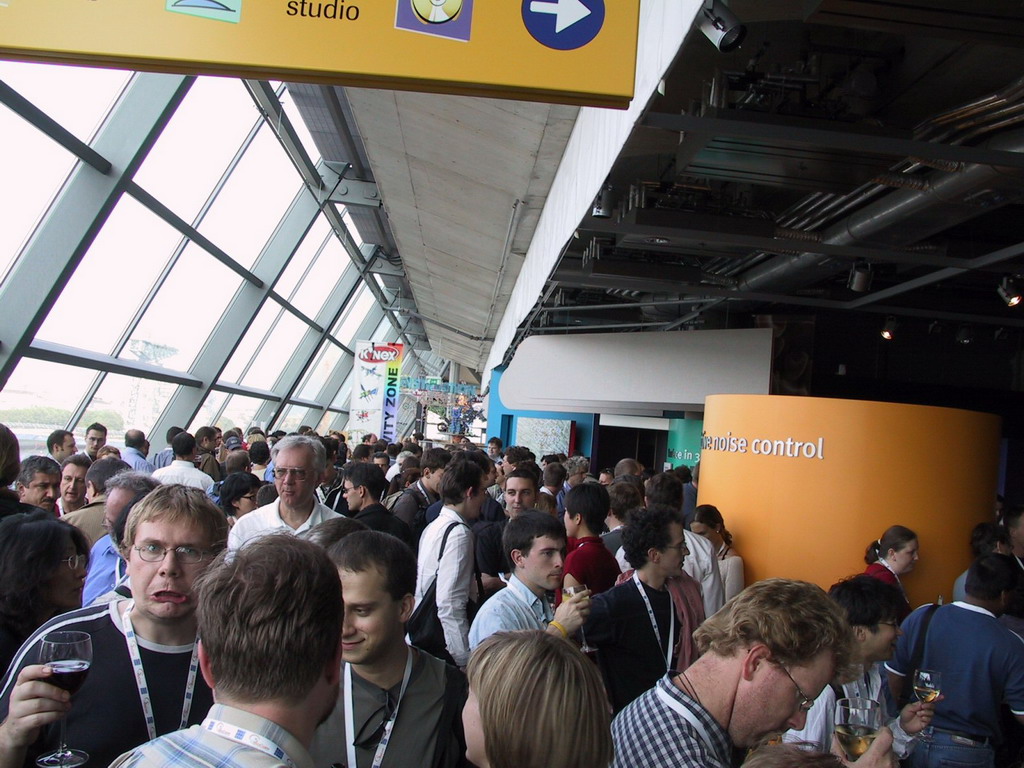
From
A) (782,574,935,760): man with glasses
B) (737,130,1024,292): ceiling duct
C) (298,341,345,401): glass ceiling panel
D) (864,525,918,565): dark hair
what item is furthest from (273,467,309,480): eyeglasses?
(298,341,345,401): glass ceiling panel

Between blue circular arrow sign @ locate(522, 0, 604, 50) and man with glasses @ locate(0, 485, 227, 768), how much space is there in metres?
1.77

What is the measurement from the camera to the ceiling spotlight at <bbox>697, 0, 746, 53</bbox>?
270 cm

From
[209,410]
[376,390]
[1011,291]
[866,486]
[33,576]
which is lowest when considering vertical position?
[33,576]

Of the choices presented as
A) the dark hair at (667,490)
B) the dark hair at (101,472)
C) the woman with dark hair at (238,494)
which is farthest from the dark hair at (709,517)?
the dark hair at (101,472)

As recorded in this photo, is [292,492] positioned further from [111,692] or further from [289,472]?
[111,692]

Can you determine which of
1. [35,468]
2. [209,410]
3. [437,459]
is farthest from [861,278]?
[209,410]

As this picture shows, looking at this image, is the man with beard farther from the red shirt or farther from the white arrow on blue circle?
the red shirt

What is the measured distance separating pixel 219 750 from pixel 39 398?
396 inches

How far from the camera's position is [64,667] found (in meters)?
1.63

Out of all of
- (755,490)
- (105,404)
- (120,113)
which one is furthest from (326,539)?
(105,404)

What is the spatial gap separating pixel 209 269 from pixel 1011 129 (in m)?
11.1

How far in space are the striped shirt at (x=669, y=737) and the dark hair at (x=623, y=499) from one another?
335 centimetres

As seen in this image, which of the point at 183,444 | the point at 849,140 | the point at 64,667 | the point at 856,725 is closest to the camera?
the point at 64,667

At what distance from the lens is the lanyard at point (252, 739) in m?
1.18
